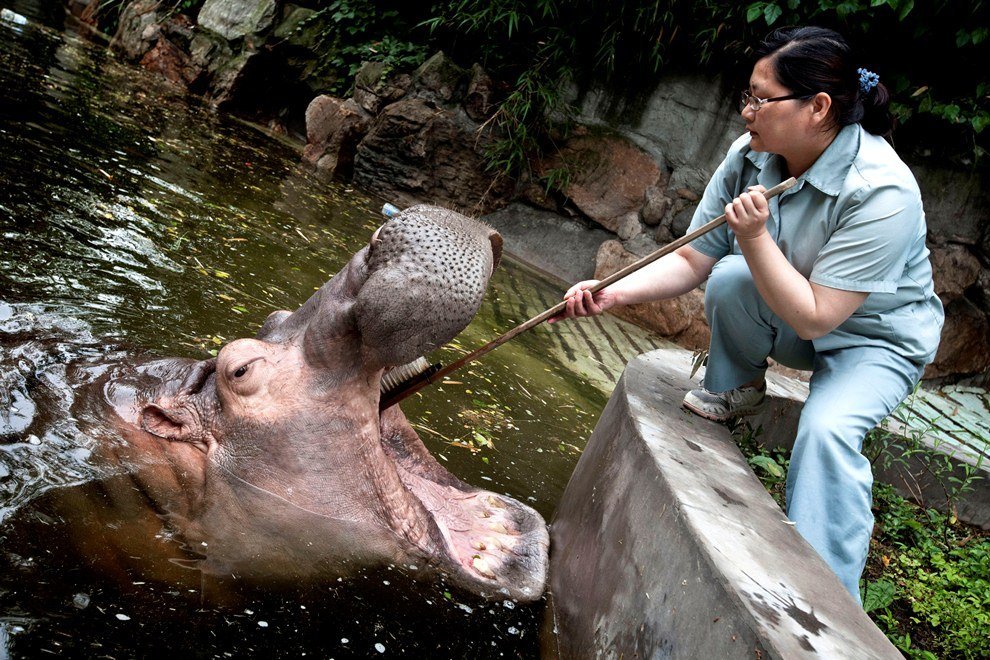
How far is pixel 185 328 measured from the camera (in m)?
3.19

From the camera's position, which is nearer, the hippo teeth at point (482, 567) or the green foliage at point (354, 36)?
the hippo teeth at point (482, 567)

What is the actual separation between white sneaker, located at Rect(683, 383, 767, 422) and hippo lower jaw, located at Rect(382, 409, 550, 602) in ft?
2.54

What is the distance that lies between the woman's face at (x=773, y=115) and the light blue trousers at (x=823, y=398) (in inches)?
19.0

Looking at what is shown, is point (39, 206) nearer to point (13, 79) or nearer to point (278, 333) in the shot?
point (278, 333)

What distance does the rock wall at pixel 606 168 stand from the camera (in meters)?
7.15

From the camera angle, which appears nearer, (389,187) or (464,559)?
(464,559)

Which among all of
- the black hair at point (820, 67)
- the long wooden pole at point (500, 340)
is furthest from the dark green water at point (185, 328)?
the black hair at point (820, 67)

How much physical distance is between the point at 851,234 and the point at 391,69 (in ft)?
28.0

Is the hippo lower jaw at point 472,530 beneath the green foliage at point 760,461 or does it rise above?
beneath

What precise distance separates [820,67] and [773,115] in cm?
18

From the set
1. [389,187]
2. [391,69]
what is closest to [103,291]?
[389,187]

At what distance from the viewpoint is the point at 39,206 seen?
386 cm

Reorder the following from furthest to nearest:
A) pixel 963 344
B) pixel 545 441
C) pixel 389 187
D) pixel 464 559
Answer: pixel 389 187, pixel 963 344, pixel 545 441, pixel 464 559

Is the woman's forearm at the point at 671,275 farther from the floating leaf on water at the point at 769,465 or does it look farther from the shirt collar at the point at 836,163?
the floating leaf on water at the point at 769,465
